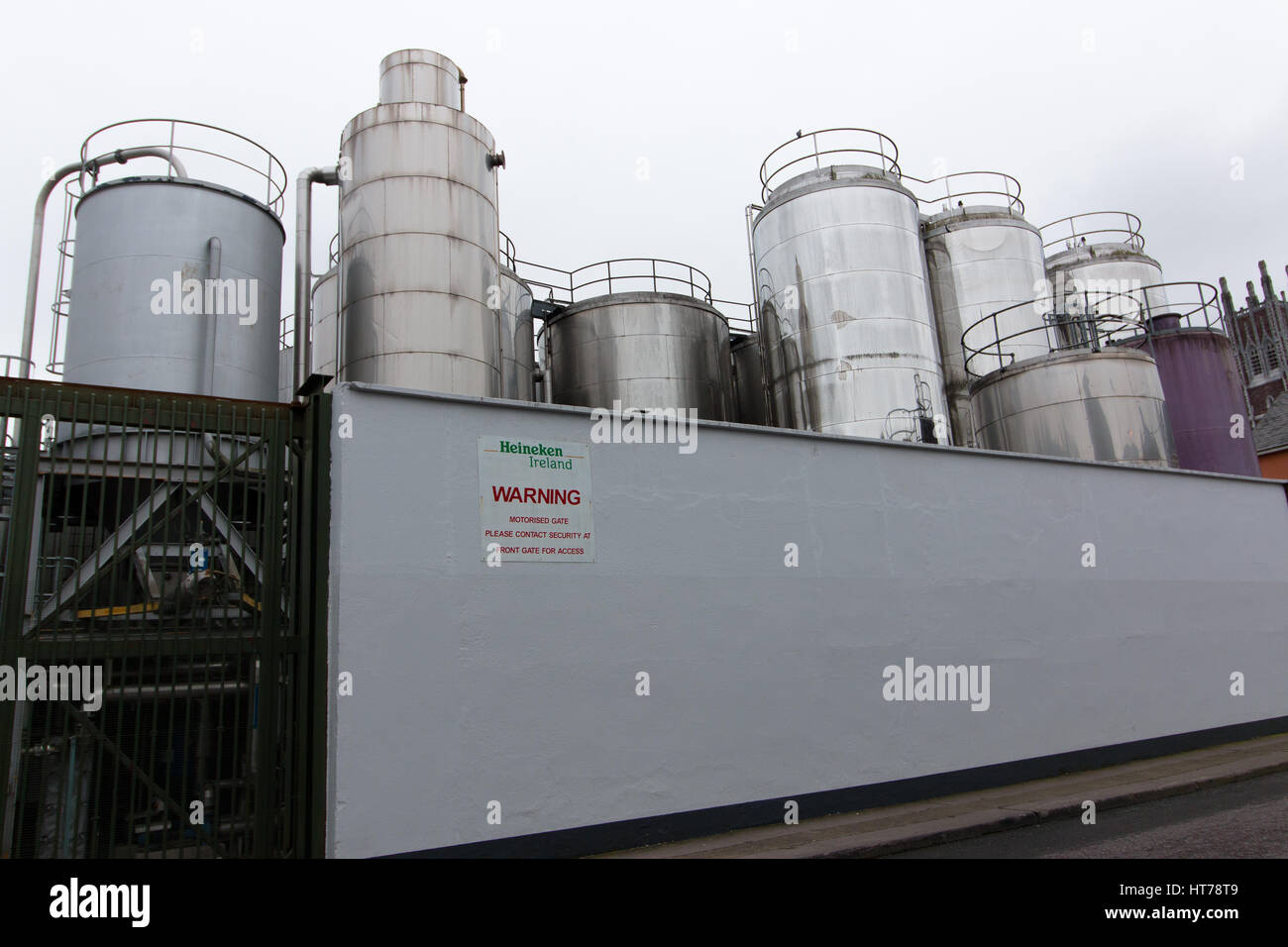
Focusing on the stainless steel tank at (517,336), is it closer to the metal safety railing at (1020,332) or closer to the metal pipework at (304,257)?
the metal pipework at (304,257)

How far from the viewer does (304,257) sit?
1091 centimetres

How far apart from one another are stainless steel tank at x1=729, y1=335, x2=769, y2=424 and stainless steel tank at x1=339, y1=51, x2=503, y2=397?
21.4ft

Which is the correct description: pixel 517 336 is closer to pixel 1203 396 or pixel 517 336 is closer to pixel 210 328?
pixel 210 328

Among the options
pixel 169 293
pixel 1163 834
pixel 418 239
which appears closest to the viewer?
pixel 1163 834

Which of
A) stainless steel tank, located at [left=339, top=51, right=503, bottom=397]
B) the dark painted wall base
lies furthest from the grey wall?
stainless steel tank, located at [left=339, top=51, right=503, bottom=397]

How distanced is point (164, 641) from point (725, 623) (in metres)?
4.65

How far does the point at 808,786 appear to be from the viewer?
27.7ft

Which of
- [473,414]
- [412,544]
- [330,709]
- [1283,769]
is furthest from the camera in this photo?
[1283,769]

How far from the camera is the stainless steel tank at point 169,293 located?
9.16m

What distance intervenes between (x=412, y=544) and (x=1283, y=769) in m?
10.1

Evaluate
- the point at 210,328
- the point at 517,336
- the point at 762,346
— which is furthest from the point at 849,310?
the point at 210,328
